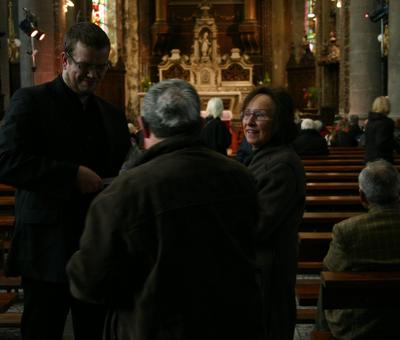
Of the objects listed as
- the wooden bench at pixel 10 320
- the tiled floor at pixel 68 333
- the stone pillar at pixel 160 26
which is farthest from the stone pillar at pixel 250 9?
the wooden bench at pixel 10 320

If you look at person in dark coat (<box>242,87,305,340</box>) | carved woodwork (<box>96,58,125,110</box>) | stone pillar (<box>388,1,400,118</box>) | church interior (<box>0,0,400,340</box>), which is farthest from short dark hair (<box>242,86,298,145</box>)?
carved woodwork (<box>96,58,125,110</box>)

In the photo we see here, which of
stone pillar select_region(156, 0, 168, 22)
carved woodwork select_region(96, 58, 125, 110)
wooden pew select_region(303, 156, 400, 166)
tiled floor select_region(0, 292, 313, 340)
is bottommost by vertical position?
tiled floor select_region(0, 292, 313, 340)

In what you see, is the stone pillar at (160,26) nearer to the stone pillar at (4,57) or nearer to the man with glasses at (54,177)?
the stone pillar at (4,57)

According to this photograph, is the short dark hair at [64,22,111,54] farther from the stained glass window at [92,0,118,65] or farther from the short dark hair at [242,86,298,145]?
the stained glass window at [92,0,118,65]

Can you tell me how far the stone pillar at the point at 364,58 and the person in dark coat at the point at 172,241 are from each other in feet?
54.9

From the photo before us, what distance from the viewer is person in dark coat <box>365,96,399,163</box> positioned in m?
8.98

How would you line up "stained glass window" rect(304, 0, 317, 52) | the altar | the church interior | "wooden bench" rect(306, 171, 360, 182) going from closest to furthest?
"wooden bench" rect(306, 171, 360, 182) → the church interior → the altar → "stained glass window" rect(304, 0, 317, 52)

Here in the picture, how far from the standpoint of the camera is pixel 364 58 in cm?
1881

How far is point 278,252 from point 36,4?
13.7 metres

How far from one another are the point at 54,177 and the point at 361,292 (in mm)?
1370

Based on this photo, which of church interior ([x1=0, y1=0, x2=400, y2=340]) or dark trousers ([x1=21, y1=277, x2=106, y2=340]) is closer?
dark trousers ([x1=21, y1=277, x2=106, y2=340])

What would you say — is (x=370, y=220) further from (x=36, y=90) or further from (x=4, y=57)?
(x=4, y=57)

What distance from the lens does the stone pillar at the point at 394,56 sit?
15250mm

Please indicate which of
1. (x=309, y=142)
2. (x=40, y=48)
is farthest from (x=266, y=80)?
(x=309, y=142)
